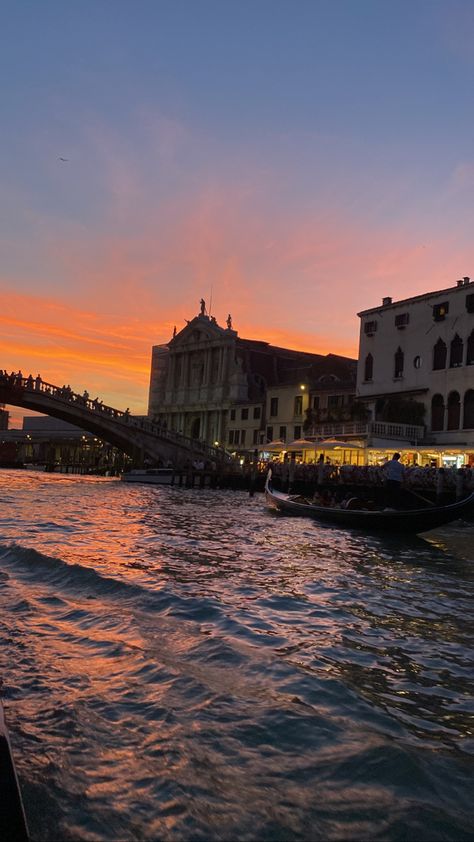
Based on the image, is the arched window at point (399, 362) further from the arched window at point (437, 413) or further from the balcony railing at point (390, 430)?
the arched window at point (437, 413)

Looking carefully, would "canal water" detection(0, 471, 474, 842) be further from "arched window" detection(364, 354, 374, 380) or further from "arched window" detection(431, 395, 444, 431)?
"arched window" detection(364, 354, 374, 380)

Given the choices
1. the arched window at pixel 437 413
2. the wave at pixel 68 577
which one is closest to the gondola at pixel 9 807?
the wave at pixel 68 577

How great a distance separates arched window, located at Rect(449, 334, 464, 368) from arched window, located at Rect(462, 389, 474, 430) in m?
1.58

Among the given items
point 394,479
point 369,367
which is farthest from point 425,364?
point 394,479

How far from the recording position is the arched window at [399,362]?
112 feet

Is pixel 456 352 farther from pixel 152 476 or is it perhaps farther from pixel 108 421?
pixel 108 421

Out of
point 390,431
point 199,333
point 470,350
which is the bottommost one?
point 390,431

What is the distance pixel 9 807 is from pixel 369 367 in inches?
1399

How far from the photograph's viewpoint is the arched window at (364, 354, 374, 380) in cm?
Result: 3619

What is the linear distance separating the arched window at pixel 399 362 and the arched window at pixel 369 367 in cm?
179

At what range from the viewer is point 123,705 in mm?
3758

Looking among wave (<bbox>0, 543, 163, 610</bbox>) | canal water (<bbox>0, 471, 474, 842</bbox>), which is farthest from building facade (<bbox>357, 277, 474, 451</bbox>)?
canal water (<bbox>0, 471, 474, 842</bbox>)

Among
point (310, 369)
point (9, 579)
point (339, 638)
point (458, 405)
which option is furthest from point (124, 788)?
point (310, 369)

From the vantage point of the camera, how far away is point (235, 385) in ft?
199
